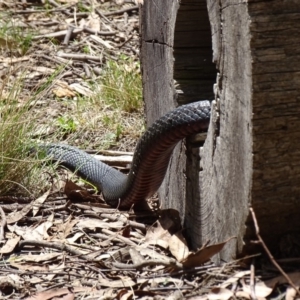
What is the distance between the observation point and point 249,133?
2.65 m

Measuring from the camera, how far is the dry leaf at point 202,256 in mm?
2934

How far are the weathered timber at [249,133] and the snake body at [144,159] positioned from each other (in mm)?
131

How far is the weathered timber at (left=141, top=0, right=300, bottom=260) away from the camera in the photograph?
257 cm

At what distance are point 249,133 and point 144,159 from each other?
1.12m

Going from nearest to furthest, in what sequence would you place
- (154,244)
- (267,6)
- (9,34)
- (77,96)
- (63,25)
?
(267,6) → (154,244) → (77,96) → (9,34) → (63,25)

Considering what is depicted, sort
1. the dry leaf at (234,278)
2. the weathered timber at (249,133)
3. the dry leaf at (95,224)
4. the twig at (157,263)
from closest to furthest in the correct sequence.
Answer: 1. the weathered timber at (249,133)
2. the dry leaf at (234,278)
3. the twig at (157,263)
4. the dry leaf at (95,224)

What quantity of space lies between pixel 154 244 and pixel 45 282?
1.87 ft

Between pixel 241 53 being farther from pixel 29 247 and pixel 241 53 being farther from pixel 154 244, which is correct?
pixel 29 247

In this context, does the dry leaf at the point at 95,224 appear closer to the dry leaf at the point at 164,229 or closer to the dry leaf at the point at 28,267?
the dry leaf at the point at 164,229

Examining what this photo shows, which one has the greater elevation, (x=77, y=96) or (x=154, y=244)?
(x=77, y=96)

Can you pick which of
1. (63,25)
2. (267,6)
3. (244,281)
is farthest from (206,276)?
(63,25)

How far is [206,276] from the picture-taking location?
115 inches

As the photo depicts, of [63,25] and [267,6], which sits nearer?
[267,6]

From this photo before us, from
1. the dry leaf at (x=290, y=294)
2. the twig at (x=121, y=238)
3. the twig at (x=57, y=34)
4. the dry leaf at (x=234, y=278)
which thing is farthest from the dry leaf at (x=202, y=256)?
the twig at (x=57, y=34)
